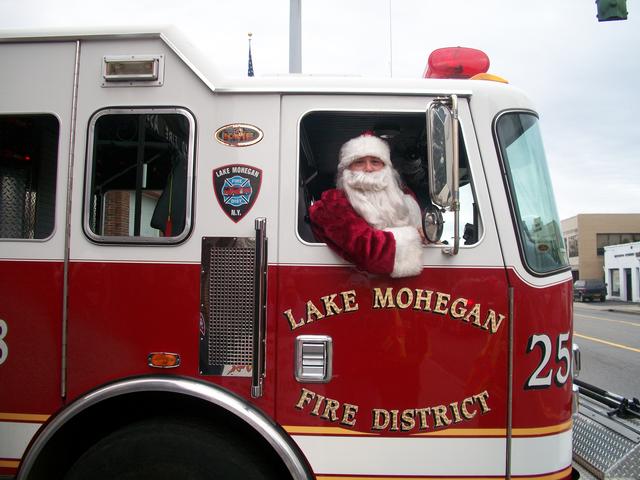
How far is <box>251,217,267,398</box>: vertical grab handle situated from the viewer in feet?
7.55

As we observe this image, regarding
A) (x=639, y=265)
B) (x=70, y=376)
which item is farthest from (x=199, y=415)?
(x=639, y=265)

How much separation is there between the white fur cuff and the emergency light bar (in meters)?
1.42

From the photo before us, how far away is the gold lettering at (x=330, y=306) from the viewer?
235 centimetres

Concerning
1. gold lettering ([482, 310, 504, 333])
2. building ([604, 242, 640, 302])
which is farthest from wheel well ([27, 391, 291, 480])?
building ([604, 242, 640, 302])

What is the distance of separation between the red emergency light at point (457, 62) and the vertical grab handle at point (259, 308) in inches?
50.9

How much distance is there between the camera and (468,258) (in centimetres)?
239

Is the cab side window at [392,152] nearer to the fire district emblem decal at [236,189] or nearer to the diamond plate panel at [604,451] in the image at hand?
the fire district emblem decal at [236,189]

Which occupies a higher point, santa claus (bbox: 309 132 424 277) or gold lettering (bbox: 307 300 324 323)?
santa claus (bbox: 309 132 424 277)

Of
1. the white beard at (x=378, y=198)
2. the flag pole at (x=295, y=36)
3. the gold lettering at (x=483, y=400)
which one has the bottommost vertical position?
the gold lettering at (x=483, y=400)

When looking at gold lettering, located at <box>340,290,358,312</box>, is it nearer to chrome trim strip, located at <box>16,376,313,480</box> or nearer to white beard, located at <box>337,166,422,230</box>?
white beard, located at <box>337,166,422,230</box>

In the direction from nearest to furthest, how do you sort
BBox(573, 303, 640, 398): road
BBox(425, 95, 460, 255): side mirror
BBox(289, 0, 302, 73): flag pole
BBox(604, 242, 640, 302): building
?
BBox(425, 95, 460, 255): side mirror
BBox(289, 0, 302, 73): flag pole
BBox(573, 303, 640, 398): road
BBox(604, 242, 640, 302): building

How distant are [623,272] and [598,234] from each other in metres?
12.6

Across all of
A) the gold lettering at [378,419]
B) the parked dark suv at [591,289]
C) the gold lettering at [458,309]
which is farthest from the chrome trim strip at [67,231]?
the parked dark suv at [591,289]

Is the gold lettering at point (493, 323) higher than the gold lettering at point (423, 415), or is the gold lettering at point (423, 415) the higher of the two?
the gold lettering at point (493, 323)
